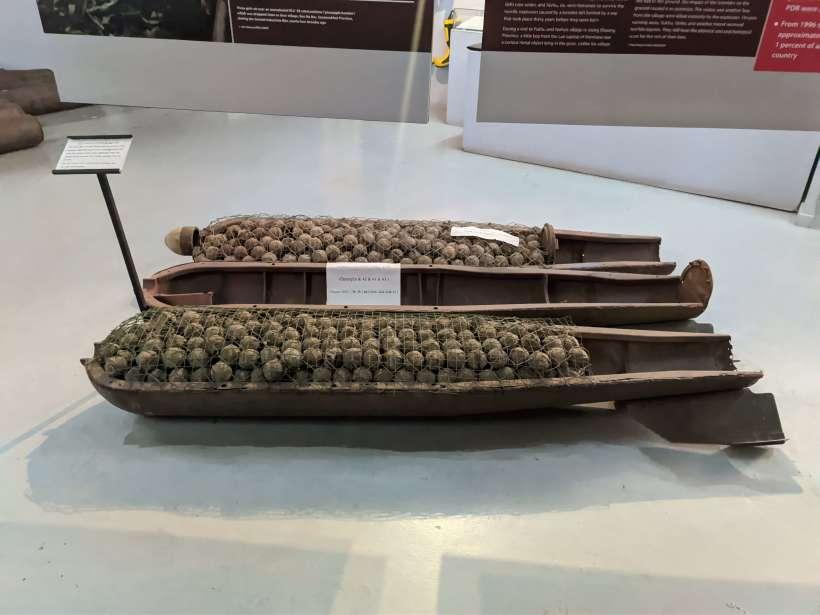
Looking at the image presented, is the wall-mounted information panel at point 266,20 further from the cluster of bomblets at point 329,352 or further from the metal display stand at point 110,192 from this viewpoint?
the cluster of bomblets at point 329,352

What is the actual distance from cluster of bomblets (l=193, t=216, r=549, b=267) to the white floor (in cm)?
87

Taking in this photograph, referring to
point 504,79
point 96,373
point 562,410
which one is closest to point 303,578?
point 96,373

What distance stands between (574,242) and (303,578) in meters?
2.40

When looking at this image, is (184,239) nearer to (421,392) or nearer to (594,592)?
(421,392)

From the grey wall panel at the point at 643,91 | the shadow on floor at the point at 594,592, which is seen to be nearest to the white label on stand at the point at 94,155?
the grey wall panel at the point at 643,91

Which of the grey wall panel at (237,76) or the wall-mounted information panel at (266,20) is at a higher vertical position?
the wall-mounted information panel at (266,20)

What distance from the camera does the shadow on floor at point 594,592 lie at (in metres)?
2.06

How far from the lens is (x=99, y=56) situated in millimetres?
2395

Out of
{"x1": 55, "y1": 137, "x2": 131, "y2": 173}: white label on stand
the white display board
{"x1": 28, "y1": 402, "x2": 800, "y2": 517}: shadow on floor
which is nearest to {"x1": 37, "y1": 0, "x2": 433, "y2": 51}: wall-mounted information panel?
{"x1": 55, "y1": 137, "x2": 131, "y2": 173}: white label on stand

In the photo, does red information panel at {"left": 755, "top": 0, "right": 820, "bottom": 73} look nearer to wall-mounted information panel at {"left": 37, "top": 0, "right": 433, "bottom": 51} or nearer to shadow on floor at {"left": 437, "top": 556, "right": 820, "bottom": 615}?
wall-mounted information panel at {"left": 37, "top": 0, "right": 433, "bottom": 51}

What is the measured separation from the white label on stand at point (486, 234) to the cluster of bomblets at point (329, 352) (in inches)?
29.6

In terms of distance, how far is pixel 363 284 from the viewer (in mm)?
2924

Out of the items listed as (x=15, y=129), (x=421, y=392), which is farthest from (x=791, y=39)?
(x=15, y=129)

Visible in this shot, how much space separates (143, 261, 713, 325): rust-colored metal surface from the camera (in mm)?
2939
